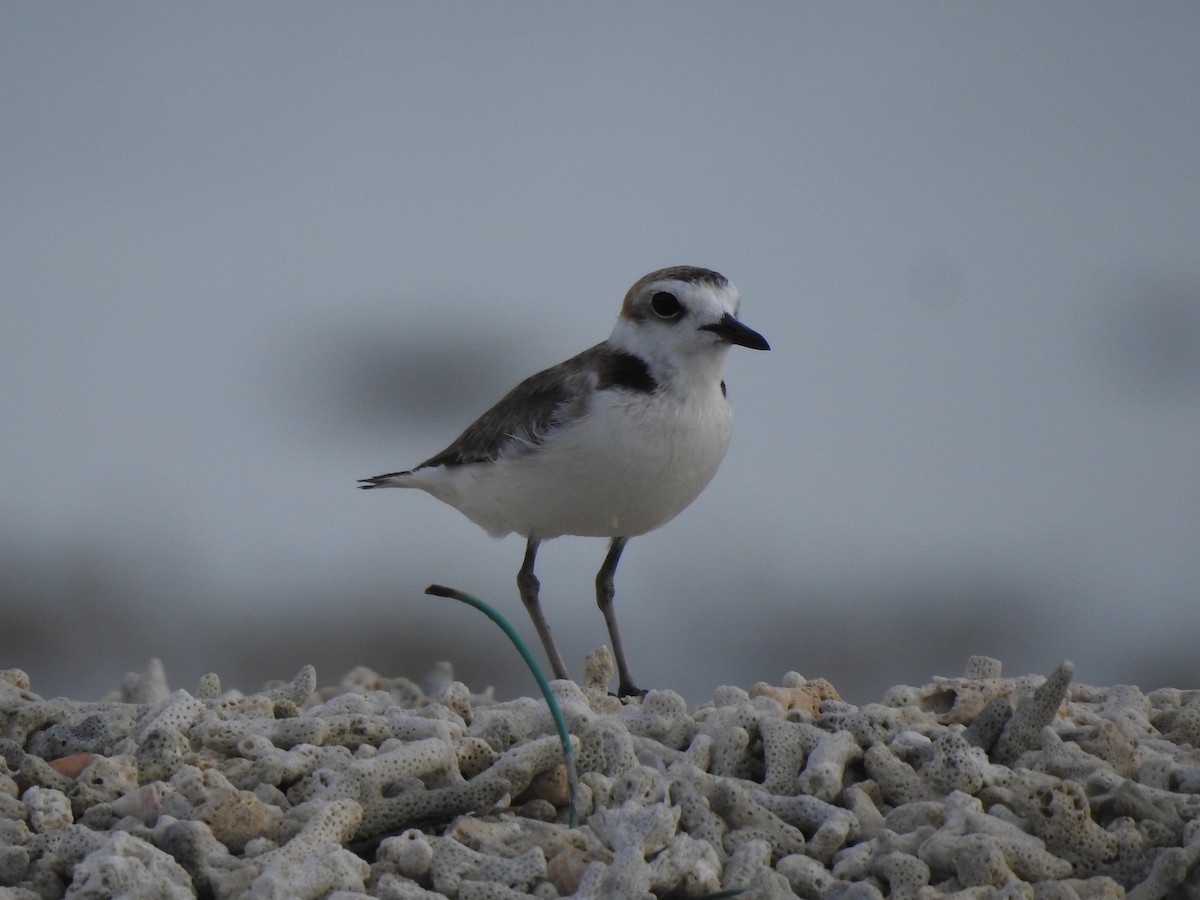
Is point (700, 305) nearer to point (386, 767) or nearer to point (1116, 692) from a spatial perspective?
point (1116, 692)

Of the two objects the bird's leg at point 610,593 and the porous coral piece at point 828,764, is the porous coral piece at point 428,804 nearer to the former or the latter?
the porous coral piece at point 828,764

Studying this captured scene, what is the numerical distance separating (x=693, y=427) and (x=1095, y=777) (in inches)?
96.1

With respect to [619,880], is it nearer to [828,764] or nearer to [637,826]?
[637,826]

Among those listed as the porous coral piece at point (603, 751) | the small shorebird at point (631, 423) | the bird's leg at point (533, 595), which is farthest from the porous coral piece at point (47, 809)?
the bird's leg at point (533, 595)

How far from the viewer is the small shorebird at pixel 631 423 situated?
6094mm

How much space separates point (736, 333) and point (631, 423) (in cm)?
57

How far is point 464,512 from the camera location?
7188mm

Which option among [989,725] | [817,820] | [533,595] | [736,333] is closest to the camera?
[817,820]

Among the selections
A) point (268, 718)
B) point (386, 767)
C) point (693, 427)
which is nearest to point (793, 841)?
point (386, 767)

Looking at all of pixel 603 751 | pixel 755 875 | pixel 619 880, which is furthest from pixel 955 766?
pixel 619 880

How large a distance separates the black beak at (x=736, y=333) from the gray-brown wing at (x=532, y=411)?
2.02 ft

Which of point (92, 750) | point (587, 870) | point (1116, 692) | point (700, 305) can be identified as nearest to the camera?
point (587, 870)

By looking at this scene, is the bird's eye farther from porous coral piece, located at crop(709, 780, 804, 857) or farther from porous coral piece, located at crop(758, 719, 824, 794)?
porous coral piece, located at crop(709, 780, 804, 857)

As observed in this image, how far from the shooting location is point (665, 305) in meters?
6.12
